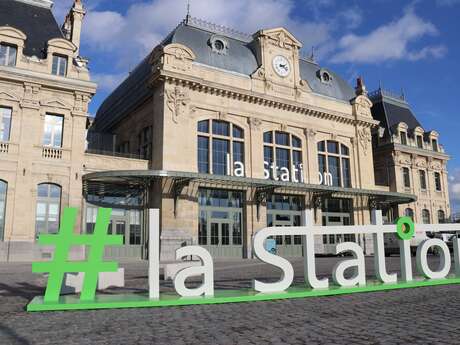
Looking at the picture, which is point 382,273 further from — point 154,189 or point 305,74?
point 305,74

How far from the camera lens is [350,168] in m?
34.4

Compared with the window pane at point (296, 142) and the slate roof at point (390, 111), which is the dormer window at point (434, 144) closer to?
the slate roof at point (390, 111)

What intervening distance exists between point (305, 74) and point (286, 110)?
181 inches

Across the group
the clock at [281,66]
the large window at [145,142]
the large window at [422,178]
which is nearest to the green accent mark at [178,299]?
the large window at [145,142]

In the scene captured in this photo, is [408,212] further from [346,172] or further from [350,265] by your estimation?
[350,265]

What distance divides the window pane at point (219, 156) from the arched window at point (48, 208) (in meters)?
9.69

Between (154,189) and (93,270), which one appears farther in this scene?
(154,189)

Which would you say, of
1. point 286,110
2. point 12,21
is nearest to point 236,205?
point 286,110

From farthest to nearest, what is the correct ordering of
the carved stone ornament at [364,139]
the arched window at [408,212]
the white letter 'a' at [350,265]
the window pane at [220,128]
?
the arched window at [408,212] → the carved stone ornament at [364,139] → the window pane at [220,128] → the white letter 'a' at [350,265]

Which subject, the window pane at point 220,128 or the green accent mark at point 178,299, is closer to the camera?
the green accent mark at point 178,299

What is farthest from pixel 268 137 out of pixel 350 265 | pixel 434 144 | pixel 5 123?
pixel 434 144

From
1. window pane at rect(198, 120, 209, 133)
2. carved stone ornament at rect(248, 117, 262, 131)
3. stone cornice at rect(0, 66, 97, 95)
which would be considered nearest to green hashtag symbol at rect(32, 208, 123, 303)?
stone cornice at rect(0, 66, 97, 95)

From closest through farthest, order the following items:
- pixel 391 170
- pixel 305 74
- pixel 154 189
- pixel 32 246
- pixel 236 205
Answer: pixel 32 246
pixel 154 189
pixel 236 205
pixel 305 74
pixel 391 170

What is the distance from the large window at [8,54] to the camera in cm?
2289
